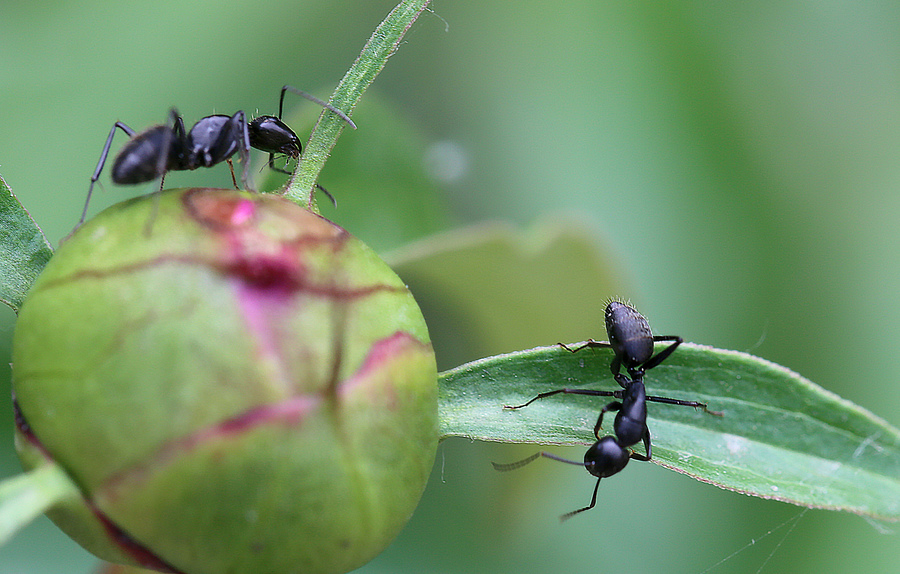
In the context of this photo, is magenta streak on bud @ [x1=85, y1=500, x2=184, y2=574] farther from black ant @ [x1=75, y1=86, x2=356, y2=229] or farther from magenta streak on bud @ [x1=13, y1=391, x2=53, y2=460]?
black ant @ [x1=75, y1=86, x2=356, y2=229]

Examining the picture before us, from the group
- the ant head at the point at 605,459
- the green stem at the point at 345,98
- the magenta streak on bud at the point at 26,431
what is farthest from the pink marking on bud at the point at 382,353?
the ant head at the point at 605,459

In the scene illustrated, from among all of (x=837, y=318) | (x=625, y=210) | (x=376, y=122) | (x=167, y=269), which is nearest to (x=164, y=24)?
(x=376, y=122)

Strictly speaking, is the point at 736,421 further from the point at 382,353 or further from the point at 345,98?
the point at 345,98

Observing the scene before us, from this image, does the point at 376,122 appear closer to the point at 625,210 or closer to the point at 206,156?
the point at 206,156

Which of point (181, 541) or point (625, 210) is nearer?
point (181, 541)

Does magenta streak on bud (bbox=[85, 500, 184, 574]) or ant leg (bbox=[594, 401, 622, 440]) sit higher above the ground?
magenta streak on bud (bbox=[85, 500, 184, 574])

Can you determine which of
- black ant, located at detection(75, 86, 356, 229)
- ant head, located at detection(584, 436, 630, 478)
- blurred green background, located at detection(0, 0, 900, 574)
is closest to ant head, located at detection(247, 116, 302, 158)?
black ant, located at detection(75, 86, 356, 229)
